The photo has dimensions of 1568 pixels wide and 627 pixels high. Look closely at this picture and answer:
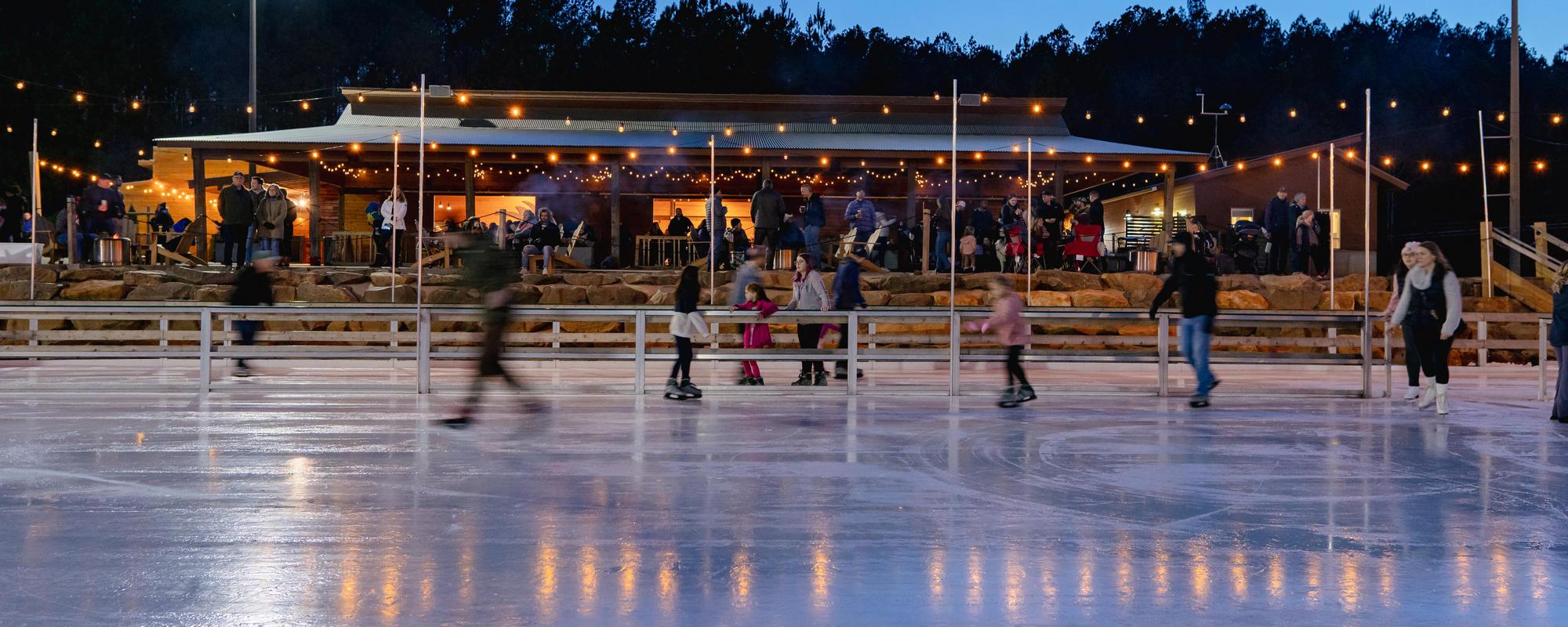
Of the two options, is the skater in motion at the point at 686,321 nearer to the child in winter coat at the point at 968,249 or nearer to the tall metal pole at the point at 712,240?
the tall metal pole at the point at 712,240

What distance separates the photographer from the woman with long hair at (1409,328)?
11086 mm

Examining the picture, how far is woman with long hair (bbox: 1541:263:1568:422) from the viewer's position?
10203mm

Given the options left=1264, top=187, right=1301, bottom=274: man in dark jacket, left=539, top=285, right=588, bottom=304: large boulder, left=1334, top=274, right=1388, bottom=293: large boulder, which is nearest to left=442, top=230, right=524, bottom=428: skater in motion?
left=539, top=285, right=588, bottom=304: large boulder

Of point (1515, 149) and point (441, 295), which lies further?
point (1515, 149)

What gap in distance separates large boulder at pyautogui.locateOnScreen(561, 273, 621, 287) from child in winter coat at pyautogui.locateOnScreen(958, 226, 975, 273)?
6.37 m

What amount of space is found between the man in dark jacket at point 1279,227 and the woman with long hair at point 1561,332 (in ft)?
39.4

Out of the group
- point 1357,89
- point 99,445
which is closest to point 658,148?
point 99,445

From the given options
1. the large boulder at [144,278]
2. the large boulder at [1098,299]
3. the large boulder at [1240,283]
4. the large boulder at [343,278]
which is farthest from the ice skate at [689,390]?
the large boulder at [144,278]

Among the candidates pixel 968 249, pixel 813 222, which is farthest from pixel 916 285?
pixel 813 222

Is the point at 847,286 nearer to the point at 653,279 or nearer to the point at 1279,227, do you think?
the point at 653,279

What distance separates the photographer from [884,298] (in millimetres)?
21062

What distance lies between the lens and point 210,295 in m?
21.0

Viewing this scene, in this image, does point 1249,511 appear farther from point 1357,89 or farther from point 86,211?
point 1357,89

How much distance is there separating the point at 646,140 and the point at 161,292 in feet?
34.8
